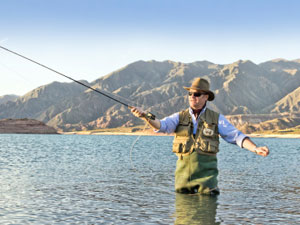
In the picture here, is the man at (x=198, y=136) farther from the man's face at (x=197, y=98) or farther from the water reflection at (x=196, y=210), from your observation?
the water reflection at (x=196, y=210)

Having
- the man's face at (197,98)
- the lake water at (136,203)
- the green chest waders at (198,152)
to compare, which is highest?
the man's face at (197,98)

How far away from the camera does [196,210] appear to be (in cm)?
1201

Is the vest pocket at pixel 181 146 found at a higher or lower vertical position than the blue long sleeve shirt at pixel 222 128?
lower

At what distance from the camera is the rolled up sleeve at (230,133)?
979 cm

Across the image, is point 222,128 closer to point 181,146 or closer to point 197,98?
point 197,98

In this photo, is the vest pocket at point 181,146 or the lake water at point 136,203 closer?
the vest pocket at point 181,146

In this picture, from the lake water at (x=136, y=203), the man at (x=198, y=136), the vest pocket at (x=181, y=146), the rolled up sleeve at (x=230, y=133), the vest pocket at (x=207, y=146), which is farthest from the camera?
the lake water at (x=136, y=203)

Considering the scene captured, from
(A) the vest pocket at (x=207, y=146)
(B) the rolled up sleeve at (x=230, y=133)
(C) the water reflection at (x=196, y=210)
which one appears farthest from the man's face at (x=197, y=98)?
(C) the water reflection at (x=196, y=210)

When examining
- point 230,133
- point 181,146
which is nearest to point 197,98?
point 230,133

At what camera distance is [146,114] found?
9305 millimetres

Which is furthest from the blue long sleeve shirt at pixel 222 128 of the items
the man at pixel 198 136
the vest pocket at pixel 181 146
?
the vest pocket at pixel 181 146

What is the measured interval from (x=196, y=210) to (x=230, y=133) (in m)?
3.25

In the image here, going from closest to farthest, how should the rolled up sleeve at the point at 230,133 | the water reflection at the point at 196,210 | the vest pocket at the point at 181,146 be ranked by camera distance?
the rolled up sleeve at the point at 230,133 → the vest pocket at the point at 181,146 → the water reflection at the point at 196,210

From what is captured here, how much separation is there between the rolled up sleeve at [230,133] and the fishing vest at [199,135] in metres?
0.15
